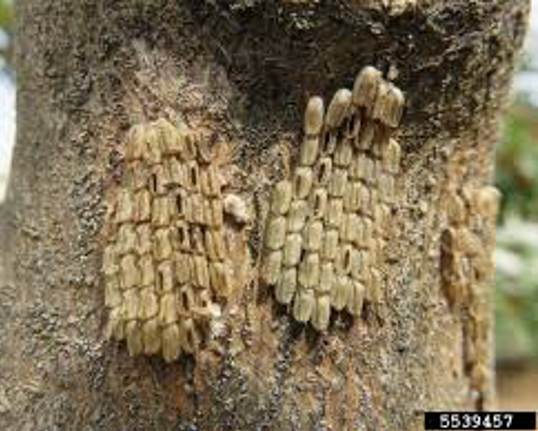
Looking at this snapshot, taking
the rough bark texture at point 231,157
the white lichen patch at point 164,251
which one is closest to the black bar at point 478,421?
the rough bark texture at point 231,157

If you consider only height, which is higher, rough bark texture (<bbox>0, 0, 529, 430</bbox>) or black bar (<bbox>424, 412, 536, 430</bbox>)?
rough bark texture (<bbox>0, 0, 529, 430</bbox>)

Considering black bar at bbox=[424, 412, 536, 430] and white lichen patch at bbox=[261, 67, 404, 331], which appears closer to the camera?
white lichen patch at bbox=[261, 67, 404, 331]

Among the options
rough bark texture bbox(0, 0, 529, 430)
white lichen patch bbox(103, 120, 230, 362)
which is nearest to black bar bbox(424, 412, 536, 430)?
rough bark texture bbox(0, 0, 529, 430)

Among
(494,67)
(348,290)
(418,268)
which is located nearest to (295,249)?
(348,290)

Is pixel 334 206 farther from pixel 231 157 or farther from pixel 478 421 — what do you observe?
pixel 478 421

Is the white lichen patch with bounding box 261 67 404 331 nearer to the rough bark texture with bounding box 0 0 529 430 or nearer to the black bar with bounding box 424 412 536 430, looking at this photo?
the rough bark texture with bounding box 0 0 529 430

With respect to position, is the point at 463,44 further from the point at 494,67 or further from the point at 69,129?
the point at 69,129
